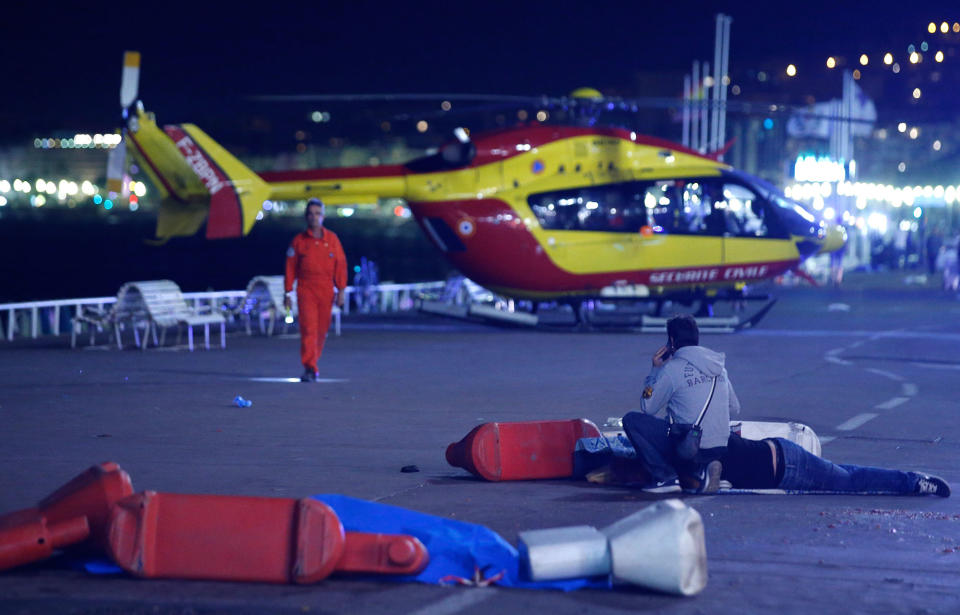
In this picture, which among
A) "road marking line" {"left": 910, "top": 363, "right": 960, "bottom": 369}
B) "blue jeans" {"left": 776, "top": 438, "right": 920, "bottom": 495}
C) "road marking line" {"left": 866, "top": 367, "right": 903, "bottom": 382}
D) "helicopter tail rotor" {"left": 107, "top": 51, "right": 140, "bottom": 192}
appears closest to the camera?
"blue jeans" {"left": 776, "top": 438, "right": 920, "bottom": 495}

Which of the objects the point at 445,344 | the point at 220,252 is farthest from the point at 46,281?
the point at 445,344

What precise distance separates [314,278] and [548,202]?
375 inches

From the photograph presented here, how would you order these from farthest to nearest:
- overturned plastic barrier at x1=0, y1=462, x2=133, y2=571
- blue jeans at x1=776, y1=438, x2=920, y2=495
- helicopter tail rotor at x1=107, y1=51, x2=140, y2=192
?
helicopter tail rotor at x1=107, y1=51, x2=140, y2=192 → blue jeans at x1=776, y1=438, x2=920, y2=495 → overturned plastic barrier at x1=0, y1=462, x2=133, y2=571

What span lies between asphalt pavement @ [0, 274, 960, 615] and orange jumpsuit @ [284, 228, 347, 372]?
0.75 metres

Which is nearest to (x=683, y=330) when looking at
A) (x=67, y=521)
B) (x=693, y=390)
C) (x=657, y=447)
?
(x=693, y=390)

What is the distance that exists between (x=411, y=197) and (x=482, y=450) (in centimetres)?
1561

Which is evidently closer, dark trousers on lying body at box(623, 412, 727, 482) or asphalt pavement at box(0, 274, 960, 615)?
asphalt pavement at box(0, 274, 960, 615)

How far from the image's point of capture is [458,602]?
6.00 metres

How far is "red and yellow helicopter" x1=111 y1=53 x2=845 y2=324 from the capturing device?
939 inches

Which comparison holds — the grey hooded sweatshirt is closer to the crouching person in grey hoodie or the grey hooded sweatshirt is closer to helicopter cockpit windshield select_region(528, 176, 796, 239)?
the crouching person in grey hoodie

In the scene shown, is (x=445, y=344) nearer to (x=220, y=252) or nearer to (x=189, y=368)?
(x=189, y=368)

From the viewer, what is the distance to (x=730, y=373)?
1725 centimetres

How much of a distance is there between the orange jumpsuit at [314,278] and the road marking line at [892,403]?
6.48 m

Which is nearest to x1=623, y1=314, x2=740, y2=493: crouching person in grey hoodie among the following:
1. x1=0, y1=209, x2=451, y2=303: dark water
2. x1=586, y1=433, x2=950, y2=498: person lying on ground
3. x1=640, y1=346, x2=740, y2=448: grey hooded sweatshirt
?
x1=640, y1=346, x2=740, y2=448: grey hooded sweatshirt
